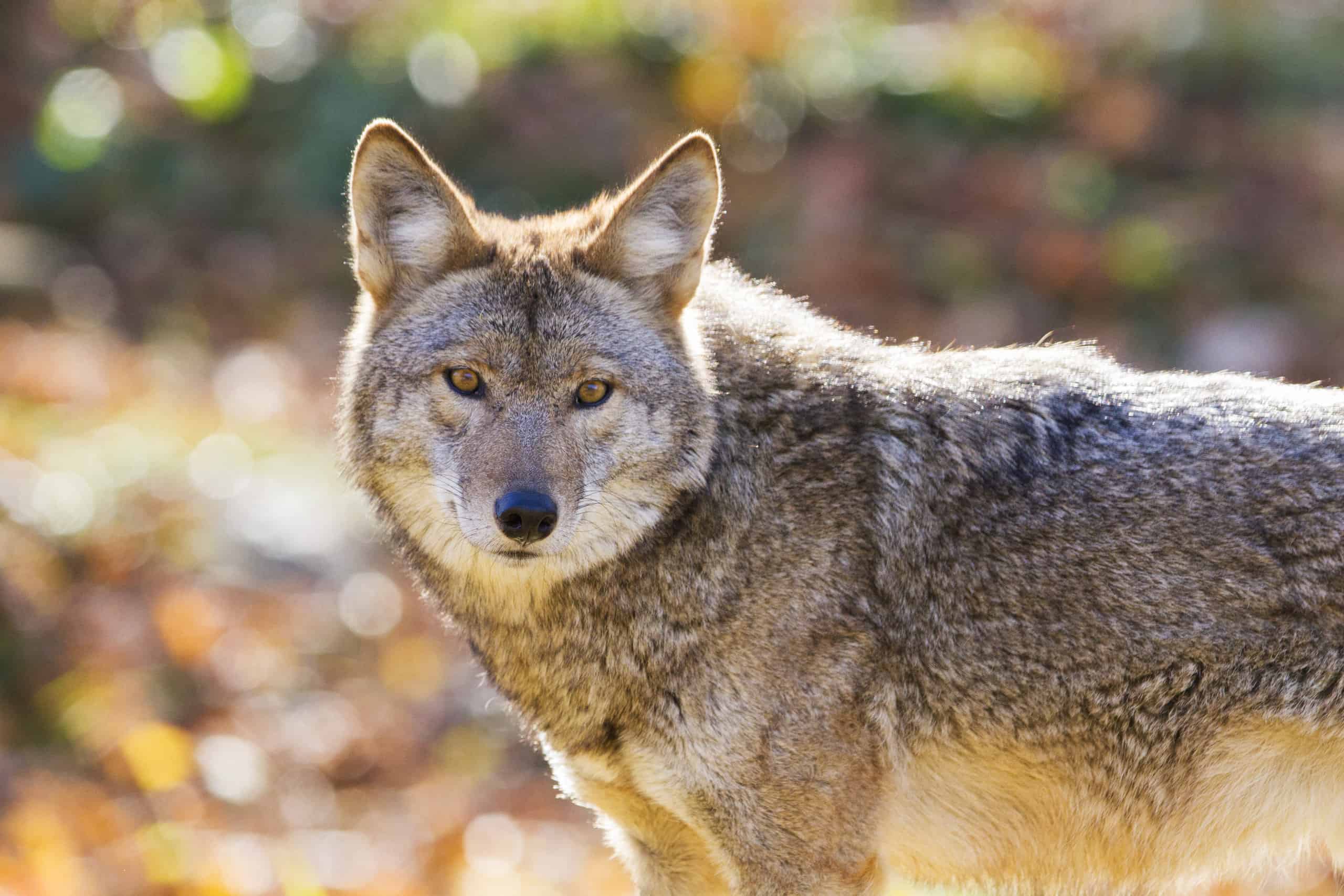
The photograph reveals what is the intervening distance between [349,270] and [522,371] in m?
9.83

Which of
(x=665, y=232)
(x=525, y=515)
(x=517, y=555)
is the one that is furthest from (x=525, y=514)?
(x=665, y=232)

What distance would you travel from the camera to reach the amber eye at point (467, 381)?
4.39 m

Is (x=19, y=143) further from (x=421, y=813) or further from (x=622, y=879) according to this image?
(x=622, y=879)

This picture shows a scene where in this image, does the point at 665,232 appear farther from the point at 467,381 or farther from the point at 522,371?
the point at 467,381

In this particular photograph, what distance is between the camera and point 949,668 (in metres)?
4.37

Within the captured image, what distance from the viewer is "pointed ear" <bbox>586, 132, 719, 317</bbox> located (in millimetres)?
4496

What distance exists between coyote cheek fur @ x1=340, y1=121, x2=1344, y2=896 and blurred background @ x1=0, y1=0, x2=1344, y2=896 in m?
2.86

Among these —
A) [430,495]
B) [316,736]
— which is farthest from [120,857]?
[430,495]

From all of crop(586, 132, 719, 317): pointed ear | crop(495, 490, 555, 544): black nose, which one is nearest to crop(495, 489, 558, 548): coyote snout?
crop(495, 490, 555, 544): black nose

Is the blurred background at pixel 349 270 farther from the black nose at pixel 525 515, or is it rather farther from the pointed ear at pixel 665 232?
the pointed ear at pixel 665 232

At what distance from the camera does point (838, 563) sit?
172 inches

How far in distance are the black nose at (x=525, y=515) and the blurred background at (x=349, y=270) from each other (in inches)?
129

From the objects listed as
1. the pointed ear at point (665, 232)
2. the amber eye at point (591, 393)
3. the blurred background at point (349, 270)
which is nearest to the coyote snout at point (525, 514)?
the amber eye at point (591, 393)

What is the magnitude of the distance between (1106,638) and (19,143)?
1474 cm
